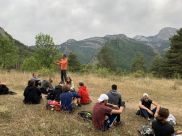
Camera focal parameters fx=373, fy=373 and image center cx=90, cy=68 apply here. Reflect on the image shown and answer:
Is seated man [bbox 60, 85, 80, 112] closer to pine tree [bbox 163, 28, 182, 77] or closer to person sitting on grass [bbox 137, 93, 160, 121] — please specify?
person sitting on grass [bbox 137, 93, 160, 121]

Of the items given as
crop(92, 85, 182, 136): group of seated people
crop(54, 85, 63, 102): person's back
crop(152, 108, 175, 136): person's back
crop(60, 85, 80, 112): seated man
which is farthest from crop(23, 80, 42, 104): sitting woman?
crop(152, 108, 175, 136): person's back

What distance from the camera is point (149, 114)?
15.5 meters

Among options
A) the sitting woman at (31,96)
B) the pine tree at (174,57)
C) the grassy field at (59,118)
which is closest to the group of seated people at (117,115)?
the grassy field at (59,118)

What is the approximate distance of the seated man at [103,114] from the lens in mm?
13109

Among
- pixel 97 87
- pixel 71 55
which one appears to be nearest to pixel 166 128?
pixel 97 87

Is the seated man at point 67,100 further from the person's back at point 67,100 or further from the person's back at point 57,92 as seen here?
the person's back at point 57,92

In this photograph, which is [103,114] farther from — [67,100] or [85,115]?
[67,100]

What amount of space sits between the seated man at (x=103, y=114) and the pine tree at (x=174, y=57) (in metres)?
41.5

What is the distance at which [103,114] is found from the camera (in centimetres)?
1321

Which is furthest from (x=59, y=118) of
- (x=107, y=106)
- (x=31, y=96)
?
(x=31, y=96)

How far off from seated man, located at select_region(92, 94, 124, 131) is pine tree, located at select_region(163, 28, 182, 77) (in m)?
41.5

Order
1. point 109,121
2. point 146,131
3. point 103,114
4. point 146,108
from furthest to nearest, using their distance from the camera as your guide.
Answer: point 146,108
point 109,121
point 103,114
point 146,131

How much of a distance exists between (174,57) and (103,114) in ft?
141

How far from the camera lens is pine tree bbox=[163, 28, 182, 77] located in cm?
5403
